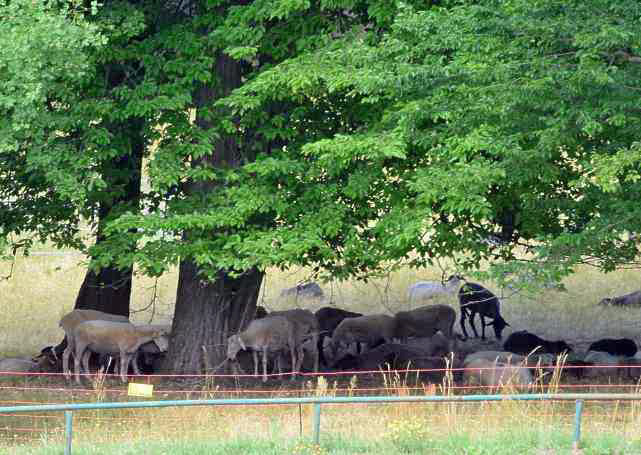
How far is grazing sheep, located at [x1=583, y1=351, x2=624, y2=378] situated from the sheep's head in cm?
579

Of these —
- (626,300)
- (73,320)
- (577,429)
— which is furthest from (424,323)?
(577,429)

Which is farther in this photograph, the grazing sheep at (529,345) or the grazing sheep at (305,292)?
the grazing sheep at (305,292)

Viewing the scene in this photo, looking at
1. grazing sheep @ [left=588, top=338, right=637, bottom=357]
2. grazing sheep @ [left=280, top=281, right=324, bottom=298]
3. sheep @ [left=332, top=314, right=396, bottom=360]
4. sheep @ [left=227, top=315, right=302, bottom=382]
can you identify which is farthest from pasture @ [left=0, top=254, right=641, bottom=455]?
grazing sheep @ [left=280, top=281, right=324, bottom=298]

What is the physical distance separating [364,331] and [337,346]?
1.99 feet

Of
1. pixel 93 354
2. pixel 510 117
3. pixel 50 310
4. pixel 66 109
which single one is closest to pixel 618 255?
pixel 510 117

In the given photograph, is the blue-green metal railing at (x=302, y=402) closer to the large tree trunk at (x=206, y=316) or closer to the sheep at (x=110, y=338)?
the large tree trunk at (x=206, y=316)

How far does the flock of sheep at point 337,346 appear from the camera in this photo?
18.9 m

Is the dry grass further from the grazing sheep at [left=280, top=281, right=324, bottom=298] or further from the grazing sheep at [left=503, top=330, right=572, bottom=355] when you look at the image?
the grazing sheep at [left=503, top=330, right=572, bottom=355]

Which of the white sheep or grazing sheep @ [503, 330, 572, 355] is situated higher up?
the white sheep

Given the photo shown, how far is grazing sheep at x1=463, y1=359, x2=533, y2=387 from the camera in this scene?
15.9 meters

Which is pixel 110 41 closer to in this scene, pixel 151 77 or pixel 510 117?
pixel 151 77

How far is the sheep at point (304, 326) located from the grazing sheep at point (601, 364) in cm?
475

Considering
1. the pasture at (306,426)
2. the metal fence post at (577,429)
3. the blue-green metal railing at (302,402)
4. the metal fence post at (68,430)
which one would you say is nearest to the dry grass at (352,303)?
the pasture at (306,426)

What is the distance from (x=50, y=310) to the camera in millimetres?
29812
